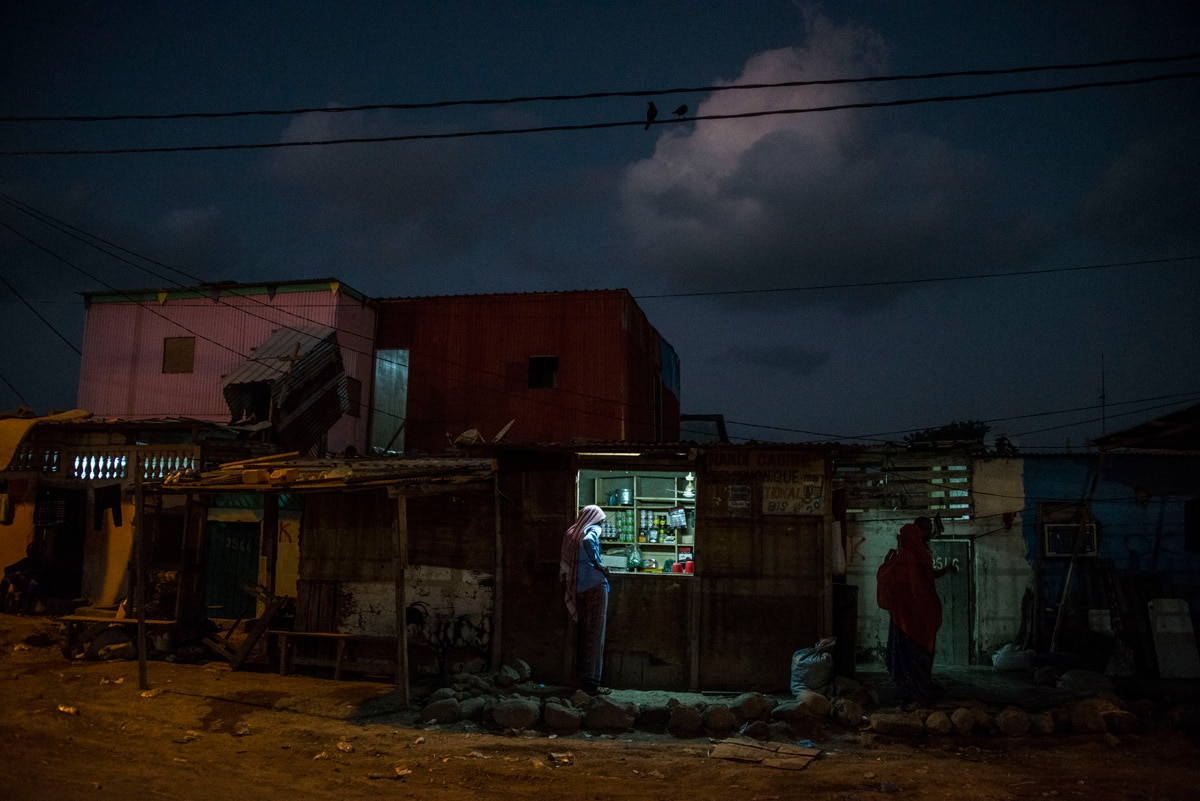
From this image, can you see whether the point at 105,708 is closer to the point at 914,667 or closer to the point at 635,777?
the point at 635,777

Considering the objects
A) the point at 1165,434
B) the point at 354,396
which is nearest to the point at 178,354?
the point at 354,396

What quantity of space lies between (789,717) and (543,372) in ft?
47.1

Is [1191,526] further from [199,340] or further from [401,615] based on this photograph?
[199,340]

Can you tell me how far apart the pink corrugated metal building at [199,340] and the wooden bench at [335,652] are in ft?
33.4

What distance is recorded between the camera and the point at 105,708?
30.7 feet

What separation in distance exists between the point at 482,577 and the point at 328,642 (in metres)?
2.46

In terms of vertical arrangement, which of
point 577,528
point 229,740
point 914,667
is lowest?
point 229,740

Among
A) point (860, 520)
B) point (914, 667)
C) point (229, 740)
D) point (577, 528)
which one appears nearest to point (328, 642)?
point (229, 740)

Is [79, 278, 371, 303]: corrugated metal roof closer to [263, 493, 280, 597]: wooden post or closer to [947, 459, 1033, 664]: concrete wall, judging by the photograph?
[263, 493, 280, 597]: wooden post

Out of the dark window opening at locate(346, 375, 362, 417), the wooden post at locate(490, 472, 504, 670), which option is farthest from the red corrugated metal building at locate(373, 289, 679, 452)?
the wooden post at locate(490, 472, 504, 670)

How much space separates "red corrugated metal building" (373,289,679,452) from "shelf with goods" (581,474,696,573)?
20.2 ft

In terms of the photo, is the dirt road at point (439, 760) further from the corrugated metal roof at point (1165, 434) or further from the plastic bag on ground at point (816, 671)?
the corrugated metal roof at point (1165, 434)

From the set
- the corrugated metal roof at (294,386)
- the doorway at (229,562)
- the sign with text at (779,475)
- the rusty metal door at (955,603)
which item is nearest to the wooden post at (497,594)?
the sign with text at (779,475)

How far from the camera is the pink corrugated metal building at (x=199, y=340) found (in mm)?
21578
